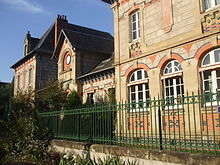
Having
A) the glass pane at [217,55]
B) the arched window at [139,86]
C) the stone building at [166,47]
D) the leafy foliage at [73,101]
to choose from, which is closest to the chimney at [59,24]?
the leafy foliage at [73,101]

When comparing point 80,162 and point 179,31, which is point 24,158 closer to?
point 80,162

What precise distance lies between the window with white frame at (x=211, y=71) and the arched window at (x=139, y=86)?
2781mm

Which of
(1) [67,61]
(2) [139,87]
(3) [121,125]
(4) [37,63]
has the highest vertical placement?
(4) [37,63]

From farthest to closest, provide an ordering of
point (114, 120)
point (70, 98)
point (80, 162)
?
point (70, 98) → point (114, 120) → point (80, 162)

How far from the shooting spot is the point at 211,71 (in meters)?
8.35

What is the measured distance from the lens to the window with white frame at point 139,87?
10789 mm

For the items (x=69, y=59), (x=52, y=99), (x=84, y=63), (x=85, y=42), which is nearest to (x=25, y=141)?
(x=52, y=99)

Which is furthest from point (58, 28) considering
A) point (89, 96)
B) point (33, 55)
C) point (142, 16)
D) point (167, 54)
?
point (167, 54)

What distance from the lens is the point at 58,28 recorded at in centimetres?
2427

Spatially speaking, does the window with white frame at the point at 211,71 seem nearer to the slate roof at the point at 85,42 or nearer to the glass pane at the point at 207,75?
the glass pane at the point at 207,75

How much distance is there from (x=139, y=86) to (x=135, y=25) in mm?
3123

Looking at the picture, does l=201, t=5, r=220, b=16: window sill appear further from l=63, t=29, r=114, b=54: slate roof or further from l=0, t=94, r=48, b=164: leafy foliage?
l=63, t=29, r=114, b=54: slate roof

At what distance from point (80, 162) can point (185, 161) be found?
2.66 meters

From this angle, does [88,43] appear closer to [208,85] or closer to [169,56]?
[169,56]
